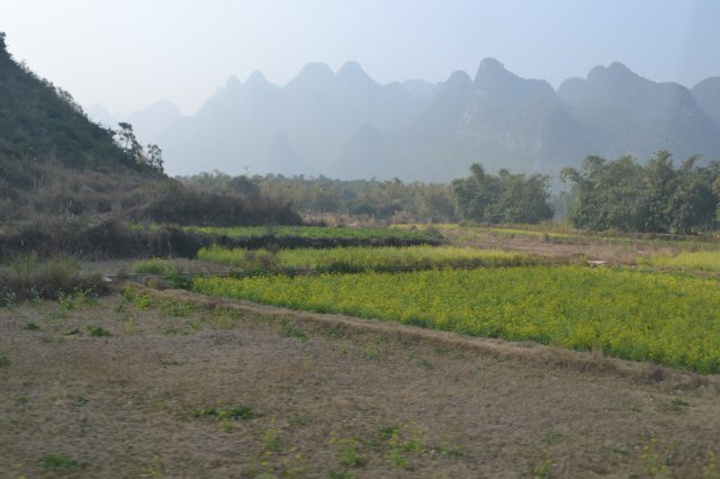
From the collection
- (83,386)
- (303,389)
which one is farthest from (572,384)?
(83,386)

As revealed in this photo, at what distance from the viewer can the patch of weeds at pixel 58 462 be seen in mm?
5797

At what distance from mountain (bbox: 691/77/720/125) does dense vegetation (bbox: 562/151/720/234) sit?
3806 inches

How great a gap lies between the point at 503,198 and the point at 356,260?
4107 cm

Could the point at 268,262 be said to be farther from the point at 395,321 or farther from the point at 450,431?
the point at 450,431

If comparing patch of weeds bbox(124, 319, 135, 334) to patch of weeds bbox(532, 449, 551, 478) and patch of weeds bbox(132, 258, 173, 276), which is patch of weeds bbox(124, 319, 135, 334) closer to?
patch of weeds bbox(132, 258, 173, 276)

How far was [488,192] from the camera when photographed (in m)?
65.0

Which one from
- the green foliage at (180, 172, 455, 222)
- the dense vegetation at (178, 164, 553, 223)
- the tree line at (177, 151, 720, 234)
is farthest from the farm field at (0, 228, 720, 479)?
the green foliage at (180, 172, 455, 222)

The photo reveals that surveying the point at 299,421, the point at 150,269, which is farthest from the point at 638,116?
the point at 299,421

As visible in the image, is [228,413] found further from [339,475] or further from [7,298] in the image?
[7,298]

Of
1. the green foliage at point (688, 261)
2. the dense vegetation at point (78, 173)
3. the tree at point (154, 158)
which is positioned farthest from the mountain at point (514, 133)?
the green foliage at point (688, 261)

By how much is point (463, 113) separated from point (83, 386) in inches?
5870

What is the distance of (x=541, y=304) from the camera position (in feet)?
50.9

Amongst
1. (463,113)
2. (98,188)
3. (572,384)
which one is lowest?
(572,384)

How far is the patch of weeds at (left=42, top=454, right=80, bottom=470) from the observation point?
19.0ft
